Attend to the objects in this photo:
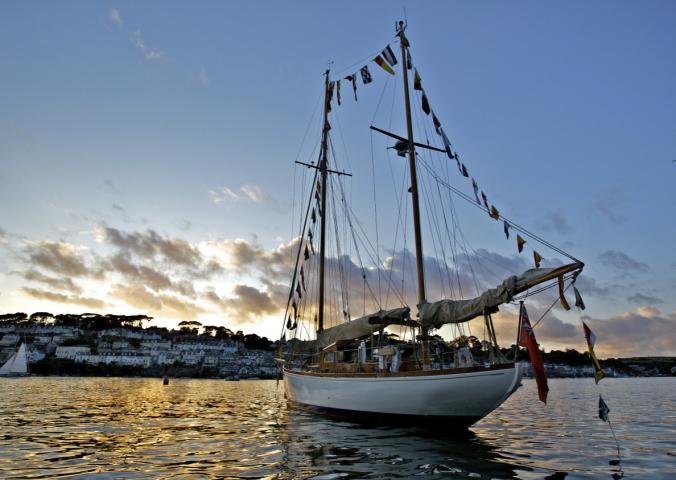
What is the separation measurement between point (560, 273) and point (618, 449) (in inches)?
259

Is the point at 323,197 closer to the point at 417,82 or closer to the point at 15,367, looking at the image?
the point at 417,82

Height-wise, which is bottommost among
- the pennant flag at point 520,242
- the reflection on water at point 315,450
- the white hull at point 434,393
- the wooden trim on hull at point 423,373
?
the reflection on water at point 315,450

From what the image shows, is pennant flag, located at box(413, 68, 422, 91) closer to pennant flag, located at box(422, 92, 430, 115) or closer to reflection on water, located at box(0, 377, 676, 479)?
pennant flag, located at box(422, 92, 430, 115)

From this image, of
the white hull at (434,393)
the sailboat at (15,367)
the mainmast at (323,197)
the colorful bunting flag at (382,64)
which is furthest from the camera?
the sailboat at (15,367)

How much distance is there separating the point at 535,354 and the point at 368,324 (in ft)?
33.4

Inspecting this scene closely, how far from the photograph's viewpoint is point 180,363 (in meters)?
158

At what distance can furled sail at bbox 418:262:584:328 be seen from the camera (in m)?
15.8

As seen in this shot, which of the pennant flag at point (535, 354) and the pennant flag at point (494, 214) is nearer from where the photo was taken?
the pennant flag at point (535, 354)

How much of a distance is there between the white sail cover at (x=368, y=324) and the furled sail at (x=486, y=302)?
1.71 m

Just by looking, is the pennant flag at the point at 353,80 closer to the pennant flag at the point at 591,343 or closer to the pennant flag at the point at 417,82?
the pennant flag at the point at 417,82

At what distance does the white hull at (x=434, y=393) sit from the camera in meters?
15.6

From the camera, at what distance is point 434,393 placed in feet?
54.2

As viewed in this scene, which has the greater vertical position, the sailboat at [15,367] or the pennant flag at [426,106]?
the pennant flag at [426,106]

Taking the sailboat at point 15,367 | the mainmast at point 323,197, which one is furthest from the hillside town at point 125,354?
the mainmast at point 323,197
